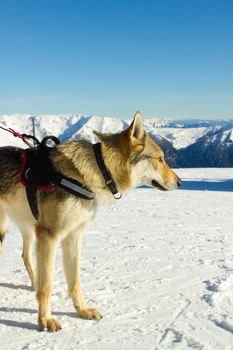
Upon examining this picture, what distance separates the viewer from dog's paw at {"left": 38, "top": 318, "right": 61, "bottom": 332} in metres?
4.39

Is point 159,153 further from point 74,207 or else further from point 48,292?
point 48,292

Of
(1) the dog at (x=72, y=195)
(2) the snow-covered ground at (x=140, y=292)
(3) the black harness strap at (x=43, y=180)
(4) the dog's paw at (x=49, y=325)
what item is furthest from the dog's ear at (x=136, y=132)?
(4) the dog's paw at (x=49, y=325)

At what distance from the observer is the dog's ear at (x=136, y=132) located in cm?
475

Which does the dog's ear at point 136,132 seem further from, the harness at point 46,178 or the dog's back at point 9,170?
the dog's back at point 9,170

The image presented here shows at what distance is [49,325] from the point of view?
14.5 ft

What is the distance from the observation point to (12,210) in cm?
510

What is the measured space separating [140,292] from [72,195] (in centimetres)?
189

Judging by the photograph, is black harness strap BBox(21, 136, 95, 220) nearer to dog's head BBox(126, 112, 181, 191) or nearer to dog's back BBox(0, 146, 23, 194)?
dog's back BBox(0, 146, 23, 194)

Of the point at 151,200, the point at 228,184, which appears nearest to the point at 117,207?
the point at 151,200

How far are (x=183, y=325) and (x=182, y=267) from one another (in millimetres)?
2210

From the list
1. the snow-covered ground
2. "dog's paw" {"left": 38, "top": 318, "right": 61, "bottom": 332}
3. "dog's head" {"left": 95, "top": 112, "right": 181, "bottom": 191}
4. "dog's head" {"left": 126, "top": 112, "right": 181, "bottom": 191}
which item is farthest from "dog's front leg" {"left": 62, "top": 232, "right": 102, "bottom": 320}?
"dog's head" {"left": 126, "top": 112, "right": 181, "bottom": 191}

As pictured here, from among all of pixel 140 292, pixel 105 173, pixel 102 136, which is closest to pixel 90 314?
pixel 140 292

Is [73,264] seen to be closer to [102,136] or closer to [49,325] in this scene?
[49,325]

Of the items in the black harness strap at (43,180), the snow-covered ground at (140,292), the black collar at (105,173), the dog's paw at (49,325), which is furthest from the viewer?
the black collar at (105,173)
